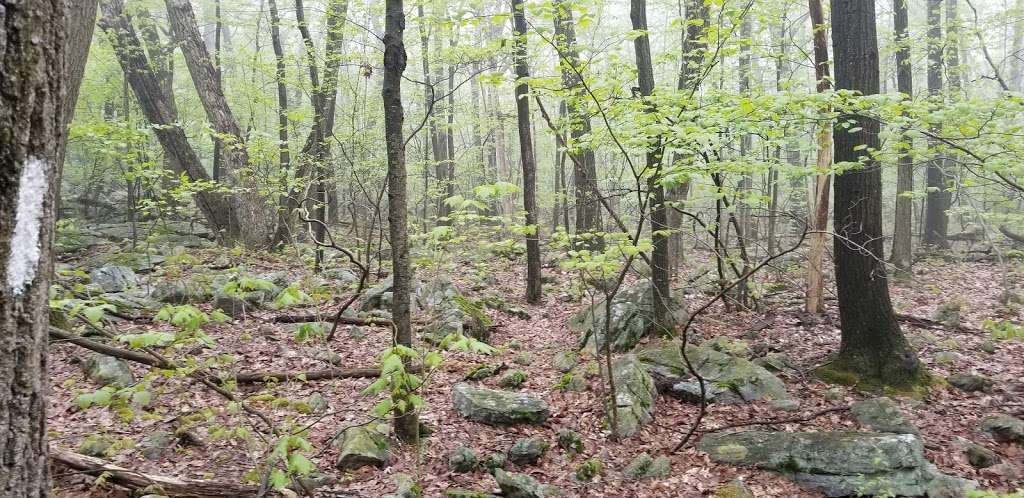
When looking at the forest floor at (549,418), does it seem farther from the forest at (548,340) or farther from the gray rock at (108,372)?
the gray rock at (108,372)

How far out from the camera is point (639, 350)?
286 inches

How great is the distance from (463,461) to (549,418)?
4.20 feet

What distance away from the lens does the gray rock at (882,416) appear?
4949 millimetres

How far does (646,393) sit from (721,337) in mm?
2289

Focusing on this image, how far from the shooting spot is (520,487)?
13.5 feet

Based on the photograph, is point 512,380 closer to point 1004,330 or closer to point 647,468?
point 647,468

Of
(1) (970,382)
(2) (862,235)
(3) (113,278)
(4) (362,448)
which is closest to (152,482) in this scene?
(4) (362,448)

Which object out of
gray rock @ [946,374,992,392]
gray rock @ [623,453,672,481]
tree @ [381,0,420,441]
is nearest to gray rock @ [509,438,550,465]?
gray rock @ [623,453,672,481]

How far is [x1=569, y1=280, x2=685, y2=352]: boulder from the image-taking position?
7504 mm

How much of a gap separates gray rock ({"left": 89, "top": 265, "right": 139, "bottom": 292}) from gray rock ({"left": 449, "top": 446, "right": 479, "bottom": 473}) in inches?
256

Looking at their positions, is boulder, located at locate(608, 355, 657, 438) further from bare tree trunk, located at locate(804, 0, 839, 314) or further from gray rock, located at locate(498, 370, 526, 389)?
bare tree trunk, located at locate(804, 0, 839, 314)

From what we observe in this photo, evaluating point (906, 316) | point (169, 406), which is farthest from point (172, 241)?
point (906, 316)

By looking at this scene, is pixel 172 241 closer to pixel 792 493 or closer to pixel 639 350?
pixel 639 350

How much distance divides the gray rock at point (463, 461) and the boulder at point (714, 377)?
2.60 m
